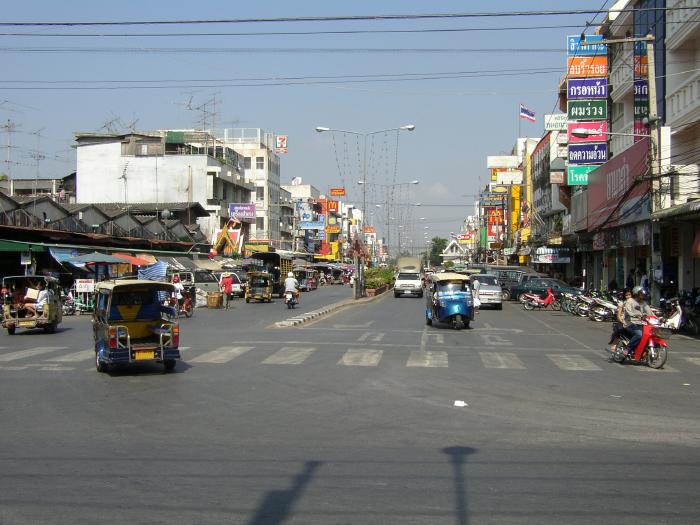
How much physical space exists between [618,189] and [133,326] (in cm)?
2942

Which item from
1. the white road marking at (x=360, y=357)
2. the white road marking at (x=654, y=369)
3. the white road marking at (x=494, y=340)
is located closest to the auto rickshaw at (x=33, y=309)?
the white road marking at (x=360, y=357)

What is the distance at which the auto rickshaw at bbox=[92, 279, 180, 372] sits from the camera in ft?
48.8

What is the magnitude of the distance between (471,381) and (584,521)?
8.26 m

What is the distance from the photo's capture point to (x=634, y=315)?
16766 millimetres

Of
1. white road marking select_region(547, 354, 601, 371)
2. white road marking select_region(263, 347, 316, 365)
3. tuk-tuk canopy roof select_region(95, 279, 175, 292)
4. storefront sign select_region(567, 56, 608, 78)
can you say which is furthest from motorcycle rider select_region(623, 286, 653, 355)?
storefront sign select_region(567, 56, 608, 78)

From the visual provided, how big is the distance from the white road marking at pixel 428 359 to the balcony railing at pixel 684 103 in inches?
665

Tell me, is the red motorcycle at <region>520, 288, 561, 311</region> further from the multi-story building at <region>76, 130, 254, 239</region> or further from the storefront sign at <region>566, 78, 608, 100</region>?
the multi-story building at <region>76, 130, 254, 239</region>

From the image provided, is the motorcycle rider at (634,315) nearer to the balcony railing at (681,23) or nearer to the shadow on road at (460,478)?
the shadow on road at (460,478)

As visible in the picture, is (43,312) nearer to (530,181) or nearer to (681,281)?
(681,281)

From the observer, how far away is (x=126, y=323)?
638 inches

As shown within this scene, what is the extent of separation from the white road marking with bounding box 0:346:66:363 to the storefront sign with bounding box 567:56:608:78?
33.3m

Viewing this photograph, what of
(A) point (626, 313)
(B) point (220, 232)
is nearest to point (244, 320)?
(A) point (626, 313)

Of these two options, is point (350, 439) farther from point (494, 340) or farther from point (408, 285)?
point (408, 285)

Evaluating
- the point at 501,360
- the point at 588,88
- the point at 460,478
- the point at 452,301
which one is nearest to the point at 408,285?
the point at 588,88
